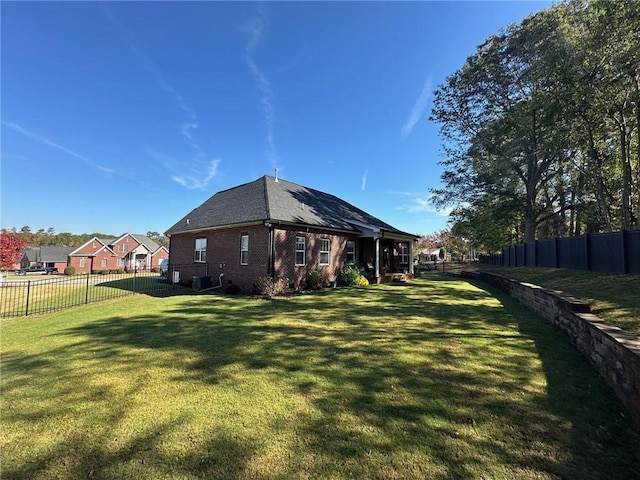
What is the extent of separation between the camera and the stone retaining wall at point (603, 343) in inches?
128

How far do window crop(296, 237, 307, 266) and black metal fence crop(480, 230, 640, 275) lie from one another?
11281 millimetres

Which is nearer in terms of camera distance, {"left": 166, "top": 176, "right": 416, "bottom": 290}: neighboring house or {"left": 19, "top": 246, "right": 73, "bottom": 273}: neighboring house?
{"left": 166, "top": 176, "right": 416, "bottom": 290}: neighboring house

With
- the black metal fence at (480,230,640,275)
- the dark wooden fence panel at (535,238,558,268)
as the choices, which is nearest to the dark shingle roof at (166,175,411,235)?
the dark wooden fence panel at (535,238,558,268)

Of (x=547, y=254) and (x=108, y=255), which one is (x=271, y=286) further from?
(x=108, y=255)

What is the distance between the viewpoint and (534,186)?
24.3 metres

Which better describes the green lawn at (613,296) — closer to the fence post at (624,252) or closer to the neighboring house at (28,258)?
the fence post at (624,252)

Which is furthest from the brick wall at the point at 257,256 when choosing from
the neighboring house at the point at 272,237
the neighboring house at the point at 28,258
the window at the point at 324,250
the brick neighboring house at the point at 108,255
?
the neighboring house at the point at 28,258

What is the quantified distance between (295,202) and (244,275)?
4855 mm

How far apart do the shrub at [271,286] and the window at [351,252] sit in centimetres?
546

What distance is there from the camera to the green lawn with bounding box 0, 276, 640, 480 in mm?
2506

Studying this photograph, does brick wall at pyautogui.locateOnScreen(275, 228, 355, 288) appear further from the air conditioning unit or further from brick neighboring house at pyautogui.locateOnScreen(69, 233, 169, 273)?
brick neighboring house at pyautogui.locateOnScreen(69, 233, 169, 273)

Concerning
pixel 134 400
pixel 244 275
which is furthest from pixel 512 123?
pixel 134 400

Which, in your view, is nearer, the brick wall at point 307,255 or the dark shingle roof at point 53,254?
the brick wall at point 307,255

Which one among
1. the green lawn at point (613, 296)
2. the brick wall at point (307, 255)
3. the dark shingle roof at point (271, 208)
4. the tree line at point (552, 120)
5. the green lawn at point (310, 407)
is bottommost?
the green lawn at point (310, 407)
